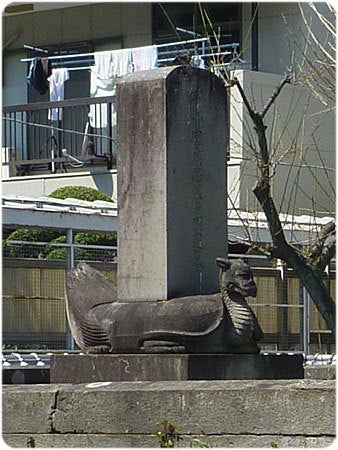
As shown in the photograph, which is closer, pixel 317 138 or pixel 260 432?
pixel 260 432

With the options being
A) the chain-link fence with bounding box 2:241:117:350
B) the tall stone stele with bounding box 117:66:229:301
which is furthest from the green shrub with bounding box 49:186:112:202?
the tall stone stele with bounding box 117:66:229:301

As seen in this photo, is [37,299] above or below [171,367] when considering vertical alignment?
above

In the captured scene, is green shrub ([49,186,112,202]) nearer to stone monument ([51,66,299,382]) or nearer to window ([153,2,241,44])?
window ([153,2,241,44])

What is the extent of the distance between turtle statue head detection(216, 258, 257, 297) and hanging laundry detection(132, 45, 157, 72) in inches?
610

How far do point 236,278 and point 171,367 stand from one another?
2.74 feet

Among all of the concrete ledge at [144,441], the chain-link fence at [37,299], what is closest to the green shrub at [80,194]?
the chain-link fence at [37,299]

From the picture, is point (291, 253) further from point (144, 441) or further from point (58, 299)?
point (144, 441)

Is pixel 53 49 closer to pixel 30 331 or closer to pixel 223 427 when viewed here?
pixel 30 331

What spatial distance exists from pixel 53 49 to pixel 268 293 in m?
10.2

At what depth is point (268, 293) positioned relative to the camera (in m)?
19.8

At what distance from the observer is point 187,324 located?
33.2 ft

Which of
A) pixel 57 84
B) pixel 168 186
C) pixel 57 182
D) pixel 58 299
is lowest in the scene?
pixel 58 299

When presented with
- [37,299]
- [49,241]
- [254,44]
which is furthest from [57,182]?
[37,299]

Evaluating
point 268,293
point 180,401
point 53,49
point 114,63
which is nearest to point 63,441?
point 180,401
